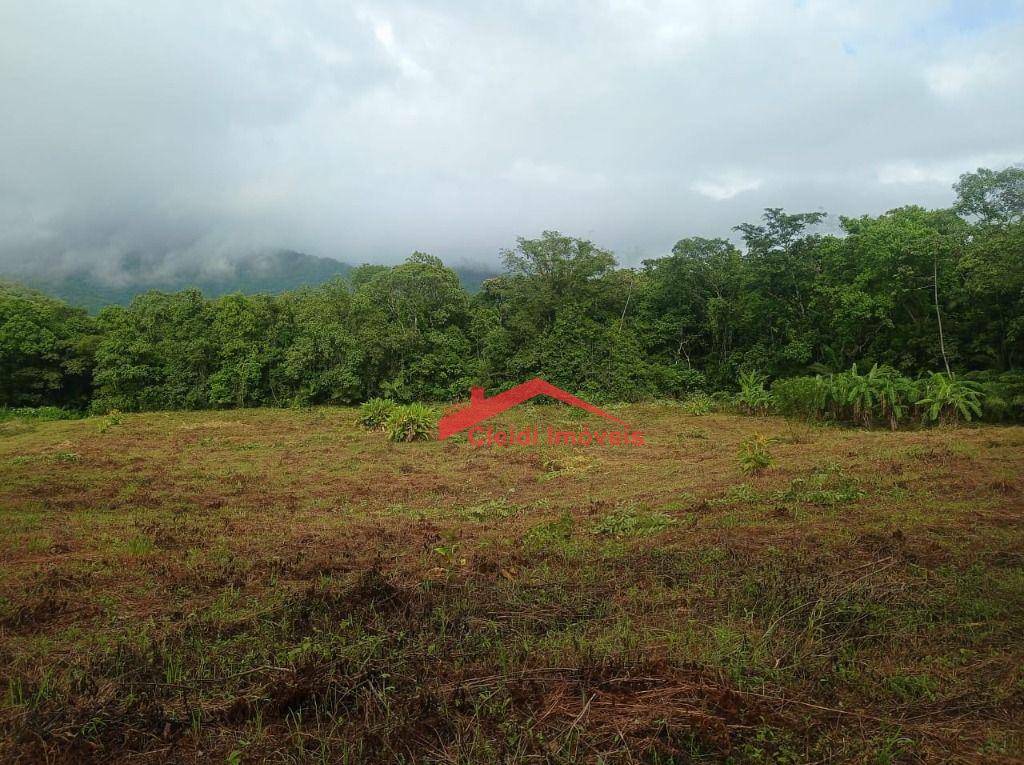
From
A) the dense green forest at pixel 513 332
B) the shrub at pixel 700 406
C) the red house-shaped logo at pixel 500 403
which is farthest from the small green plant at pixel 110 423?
the shrub at pixel 700 406

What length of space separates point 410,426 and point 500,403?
7.78 meters

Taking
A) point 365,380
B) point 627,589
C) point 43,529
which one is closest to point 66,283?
point 365,380

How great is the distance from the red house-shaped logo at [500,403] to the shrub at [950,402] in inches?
343

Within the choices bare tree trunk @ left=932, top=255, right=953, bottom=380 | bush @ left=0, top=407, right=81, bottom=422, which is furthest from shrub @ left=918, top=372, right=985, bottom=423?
bush @ left=0, top=407, right=81, bottom=422

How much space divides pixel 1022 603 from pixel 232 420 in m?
22.5

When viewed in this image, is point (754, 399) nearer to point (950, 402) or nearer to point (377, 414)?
point (950, 402)

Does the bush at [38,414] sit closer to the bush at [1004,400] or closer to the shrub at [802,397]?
the shrub at [802,397]

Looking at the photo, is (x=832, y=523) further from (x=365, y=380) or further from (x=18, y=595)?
(x=365, y=380)

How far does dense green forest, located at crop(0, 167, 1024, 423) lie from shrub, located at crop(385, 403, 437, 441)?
7342 mm

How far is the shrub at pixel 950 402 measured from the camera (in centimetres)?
1498

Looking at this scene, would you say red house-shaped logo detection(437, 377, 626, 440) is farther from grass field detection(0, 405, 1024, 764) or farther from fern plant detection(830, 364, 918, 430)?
grass field detection(0, 405, 1024, 764)

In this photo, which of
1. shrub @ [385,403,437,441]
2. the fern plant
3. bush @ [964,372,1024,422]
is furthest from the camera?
shrub @ [385,403,437,441]

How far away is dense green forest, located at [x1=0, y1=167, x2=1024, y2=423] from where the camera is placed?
77.7 ft

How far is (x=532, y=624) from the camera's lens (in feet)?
13.3
